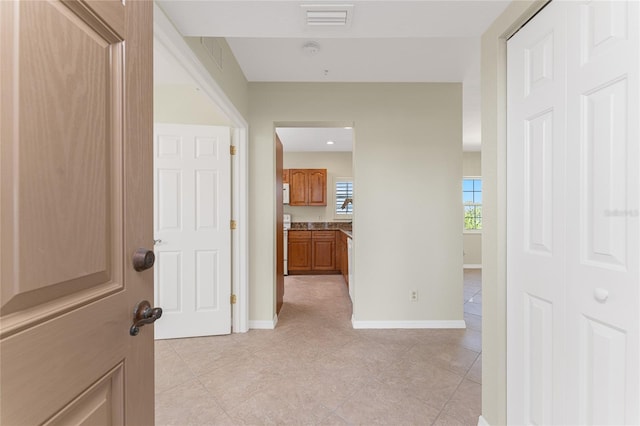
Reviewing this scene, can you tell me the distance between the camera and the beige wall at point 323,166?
20.2 feet

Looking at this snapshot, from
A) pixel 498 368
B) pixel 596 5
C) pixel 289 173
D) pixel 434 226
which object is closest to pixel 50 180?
pixel 596 5

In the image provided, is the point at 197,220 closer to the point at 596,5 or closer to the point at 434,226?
the point at 434,226

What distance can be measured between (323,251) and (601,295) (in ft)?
15.3

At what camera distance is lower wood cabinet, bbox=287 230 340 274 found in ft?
17.8

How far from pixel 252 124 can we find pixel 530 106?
237 cm

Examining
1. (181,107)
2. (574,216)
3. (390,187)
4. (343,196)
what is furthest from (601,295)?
(343,196)

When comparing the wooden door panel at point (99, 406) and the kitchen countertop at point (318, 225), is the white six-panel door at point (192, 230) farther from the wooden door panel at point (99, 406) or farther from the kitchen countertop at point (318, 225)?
the kitchen countertop at point (318, 225)

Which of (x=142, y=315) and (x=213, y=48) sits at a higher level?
(x=213, y=48)

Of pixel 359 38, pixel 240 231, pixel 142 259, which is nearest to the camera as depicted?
pixel 142 259

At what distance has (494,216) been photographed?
1.44 meters

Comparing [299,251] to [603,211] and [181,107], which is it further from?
[603,211]

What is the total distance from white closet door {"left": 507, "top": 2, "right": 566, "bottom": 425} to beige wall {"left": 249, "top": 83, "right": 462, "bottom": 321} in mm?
1544

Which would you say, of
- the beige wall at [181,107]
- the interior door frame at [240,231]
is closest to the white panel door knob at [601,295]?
the interior door frame at [240,231]

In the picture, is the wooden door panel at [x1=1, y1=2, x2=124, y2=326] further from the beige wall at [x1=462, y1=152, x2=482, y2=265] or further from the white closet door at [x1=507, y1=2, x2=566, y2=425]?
the beige wall at [x1=462, y1=152, x2=482, y2=265]
